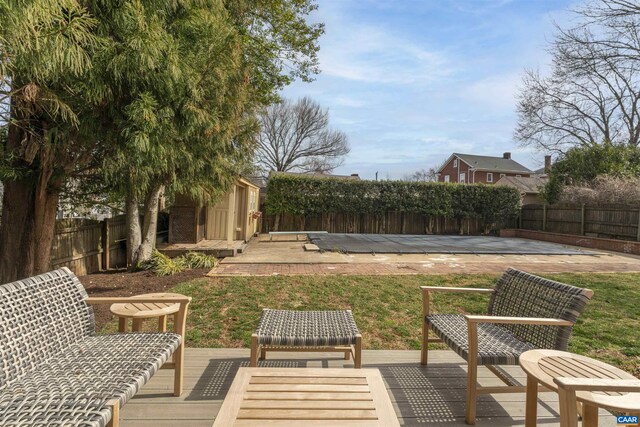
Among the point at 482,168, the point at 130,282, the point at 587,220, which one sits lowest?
the point at 130,282

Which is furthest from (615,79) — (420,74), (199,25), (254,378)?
(254,378)

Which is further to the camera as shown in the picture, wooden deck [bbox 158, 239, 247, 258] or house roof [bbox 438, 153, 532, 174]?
house roof [bbox 438, 153, 532, 174]

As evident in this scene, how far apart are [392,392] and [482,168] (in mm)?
32814

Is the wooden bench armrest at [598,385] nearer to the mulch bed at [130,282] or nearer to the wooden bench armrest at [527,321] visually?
the wooden bench armrest at [527,321]

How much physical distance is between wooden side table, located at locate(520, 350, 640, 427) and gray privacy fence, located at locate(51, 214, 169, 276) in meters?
6.46

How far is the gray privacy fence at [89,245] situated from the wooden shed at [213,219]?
1300mm

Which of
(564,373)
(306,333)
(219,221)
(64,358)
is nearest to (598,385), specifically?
(564,373)

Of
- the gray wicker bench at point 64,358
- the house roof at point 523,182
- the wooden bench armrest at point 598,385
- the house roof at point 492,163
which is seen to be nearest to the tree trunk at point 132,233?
the gray wicker bench at point 64,358

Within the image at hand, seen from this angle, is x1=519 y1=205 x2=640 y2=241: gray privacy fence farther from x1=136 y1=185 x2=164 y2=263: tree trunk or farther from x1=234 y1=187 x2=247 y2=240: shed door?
x1=136 y1=185 x2=164 y2=263: tree trunk

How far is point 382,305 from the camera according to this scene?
4617 mm

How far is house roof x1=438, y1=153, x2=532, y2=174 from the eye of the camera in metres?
31.8

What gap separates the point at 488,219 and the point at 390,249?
9.29m

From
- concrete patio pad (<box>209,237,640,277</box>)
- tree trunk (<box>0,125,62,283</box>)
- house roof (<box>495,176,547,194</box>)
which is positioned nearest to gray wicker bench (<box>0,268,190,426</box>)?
tree trunk (<box>0,125,62,283</box>)

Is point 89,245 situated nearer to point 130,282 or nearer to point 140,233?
point 140,233
